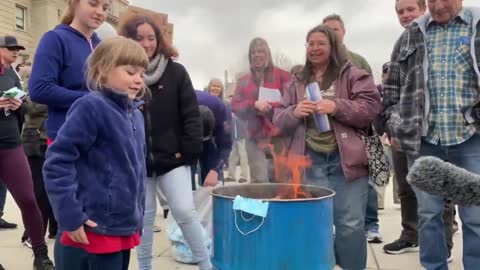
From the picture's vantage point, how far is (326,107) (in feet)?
8.89

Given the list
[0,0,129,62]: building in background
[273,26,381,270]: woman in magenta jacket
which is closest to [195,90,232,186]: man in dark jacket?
[273,26,381,270]: woman in magenta jacket

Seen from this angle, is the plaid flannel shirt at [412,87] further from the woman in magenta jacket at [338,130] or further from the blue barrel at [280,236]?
the blue barrel at [280,236]

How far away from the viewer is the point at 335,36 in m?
2.94

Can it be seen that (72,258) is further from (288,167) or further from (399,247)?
(399,247)

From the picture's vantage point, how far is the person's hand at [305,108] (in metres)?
2.74

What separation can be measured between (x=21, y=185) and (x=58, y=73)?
1118 mm

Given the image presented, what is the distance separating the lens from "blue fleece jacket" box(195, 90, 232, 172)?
3.65 m

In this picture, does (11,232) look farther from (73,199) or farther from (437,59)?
(437,59)

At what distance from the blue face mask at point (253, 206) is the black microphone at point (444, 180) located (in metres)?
1.50

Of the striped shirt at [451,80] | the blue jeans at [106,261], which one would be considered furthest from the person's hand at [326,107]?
the blue jeans at [106,261]

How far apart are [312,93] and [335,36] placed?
416mm

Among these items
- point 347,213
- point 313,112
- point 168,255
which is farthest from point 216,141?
point 347,213

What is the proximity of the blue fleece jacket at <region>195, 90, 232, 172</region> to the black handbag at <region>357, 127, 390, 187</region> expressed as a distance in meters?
1.15

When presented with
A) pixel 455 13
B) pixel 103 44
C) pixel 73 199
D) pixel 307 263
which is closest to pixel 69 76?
pixel 103 44
